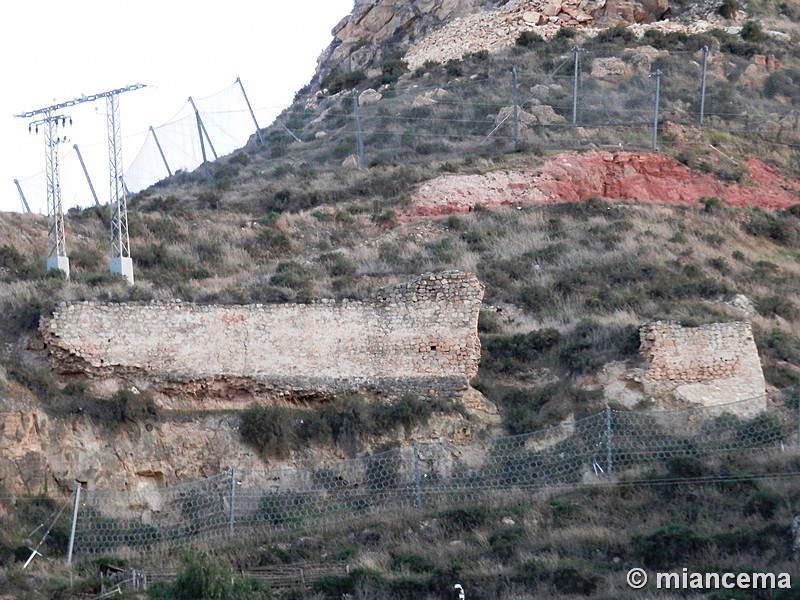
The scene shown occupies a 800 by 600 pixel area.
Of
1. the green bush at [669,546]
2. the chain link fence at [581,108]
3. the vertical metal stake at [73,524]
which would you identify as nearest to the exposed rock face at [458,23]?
the chain link fence at [581,108]

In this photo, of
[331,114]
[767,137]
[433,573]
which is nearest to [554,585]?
[433,573]

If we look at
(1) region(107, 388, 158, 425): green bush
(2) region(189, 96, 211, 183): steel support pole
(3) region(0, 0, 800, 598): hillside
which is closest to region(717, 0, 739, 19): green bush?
(3) region(0, 0, 800, 598): hillside

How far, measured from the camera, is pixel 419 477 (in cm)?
2150

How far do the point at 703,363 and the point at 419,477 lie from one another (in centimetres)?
595

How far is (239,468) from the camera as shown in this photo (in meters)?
22.7

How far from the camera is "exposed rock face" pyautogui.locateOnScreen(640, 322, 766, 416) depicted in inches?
953

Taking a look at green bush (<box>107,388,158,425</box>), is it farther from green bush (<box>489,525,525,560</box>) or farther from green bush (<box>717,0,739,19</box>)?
green bush (<box>717,0,739,19</box>)

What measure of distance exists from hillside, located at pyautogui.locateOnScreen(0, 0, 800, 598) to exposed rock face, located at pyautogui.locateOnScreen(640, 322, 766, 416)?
1.16 ft

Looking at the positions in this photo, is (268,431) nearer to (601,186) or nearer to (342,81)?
(601,186)

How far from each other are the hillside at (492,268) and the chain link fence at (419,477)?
33cm

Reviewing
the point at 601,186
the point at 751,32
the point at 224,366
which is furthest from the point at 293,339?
the point at 751,32

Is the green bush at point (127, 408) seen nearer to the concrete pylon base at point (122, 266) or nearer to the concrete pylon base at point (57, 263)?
the concrete pylon base at point (122, 266)

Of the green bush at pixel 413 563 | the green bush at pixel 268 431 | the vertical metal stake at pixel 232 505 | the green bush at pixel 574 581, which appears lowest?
the green bush at pixel 413 563

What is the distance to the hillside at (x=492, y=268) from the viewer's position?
65.2ft
